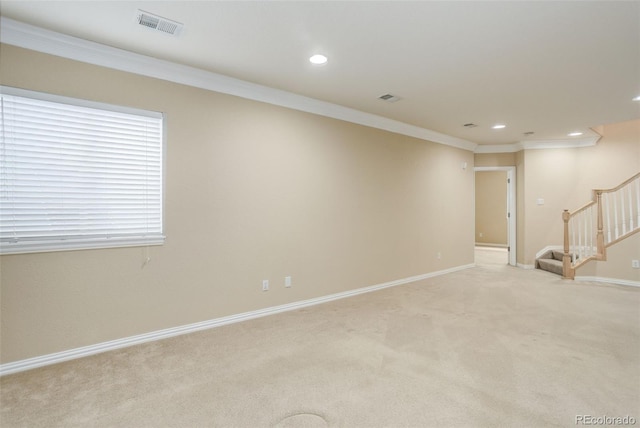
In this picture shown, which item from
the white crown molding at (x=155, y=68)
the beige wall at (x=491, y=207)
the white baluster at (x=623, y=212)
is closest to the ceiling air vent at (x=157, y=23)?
the white crown molding at (x=155, y=68)

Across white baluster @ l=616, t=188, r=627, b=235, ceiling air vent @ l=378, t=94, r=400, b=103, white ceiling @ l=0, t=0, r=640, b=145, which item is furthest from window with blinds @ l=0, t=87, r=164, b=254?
white baluster @ l=616, t=188, r=627, b=235

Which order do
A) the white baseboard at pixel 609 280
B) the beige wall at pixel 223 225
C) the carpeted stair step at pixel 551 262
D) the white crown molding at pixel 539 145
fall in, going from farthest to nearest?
the white crown molding at pixel 539 145
the carpeted stair step at pixel 551 262
the white baseboard at pixel 609 280
the beige wall at pixel 223 225

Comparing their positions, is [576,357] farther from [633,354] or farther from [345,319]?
[345,319]

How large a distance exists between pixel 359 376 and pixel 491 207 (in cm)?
951

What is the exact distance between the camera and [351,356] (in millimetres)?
2711

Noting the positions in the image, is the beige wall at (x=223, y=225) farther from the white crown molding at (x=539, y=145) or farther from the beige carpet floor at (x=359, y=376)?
the white crown molding at (x=539, y=145)

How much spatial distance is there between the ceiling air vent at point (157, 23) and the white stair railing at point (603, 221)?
21.8 ft

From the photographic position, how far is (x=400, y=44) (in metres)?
2.67

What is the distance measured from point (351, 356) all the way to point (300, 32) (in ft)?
8.72

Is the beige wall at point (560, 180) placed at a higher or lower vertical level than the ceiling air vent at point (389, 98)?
lower

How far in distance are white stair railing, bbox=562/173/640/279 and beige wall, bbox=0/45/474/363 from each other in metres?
2.90

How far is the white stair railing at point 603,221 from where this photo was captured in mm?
5473

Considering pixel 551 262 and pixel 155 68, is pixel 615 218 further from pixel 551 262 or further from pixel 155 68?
pixel 155 68

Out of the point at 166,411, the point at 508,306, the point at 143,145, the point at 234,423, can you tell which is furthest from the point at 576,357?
the point at 143,145
